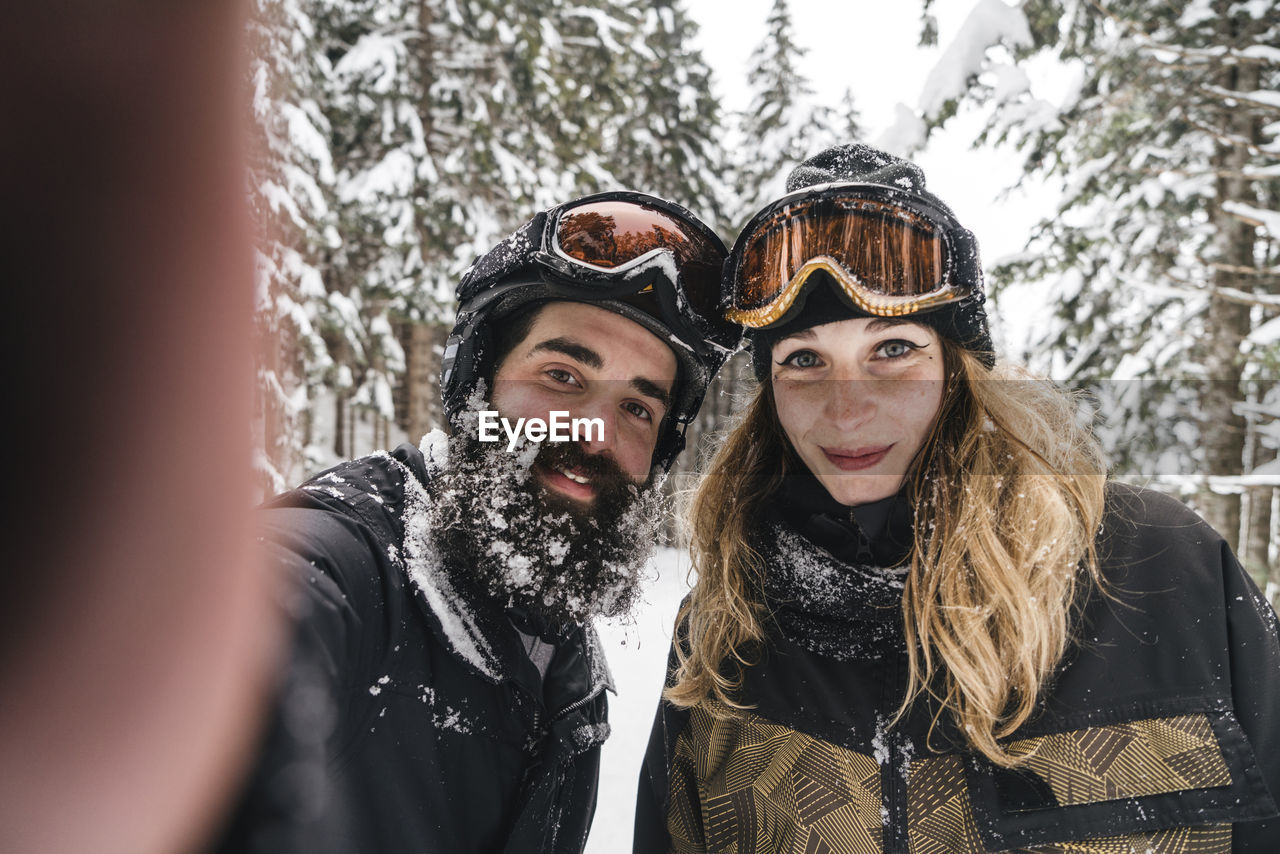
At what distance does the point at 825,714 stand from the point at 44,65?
7.28ft

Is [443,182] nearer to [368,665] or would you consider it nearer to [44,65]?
[368,665]

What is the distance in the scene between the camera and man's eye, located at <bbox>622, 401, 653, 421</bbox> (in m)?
2.70

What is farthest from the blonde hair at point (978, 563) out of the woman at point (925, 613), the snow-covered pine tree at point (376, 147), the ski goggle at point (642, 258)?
the snow-covered pine tree at point (376, 147)

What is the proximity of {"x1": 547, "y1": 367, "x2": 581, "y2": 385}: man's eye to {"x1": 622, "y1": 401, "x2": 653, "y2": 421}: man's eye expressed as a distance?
22 centimetres

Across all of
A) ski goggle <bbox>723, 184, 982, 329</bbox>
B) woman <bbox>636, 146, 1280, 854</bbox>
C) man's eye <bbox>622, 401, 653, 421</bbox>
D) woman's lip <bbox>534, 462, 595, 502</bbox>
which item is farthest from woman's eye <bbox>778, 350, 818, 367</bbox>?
woman's lip <bbox>534, 462, 595, 502</bbox>

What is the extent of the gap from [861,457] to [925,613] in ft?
1.74

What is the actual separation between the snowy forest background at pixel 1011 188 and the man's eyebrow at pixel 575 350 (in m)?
1.56

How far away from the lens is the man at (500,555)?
163 centimetres

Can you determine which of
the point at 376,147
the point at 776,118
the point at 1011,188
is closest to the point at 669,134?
the point at 776,118

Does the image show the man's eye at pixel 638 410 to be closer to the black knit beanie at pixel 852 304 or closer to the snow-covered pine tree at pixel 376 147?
the black knit beanie at pixel 852 304

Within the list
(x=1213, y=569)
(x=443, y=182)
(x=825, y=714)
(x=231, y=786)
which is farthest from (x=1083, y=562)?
(x=443, y=182)

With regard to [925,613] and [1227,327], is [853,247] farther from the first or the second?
[1227,327]

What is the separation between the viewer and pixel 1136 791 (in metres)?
1.83

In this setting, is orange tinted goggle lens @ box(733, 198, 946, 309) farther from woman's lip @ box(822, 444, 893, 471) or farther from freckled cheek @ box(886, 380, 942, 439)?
woman's lip @ box(822, 444, 893, 471)
